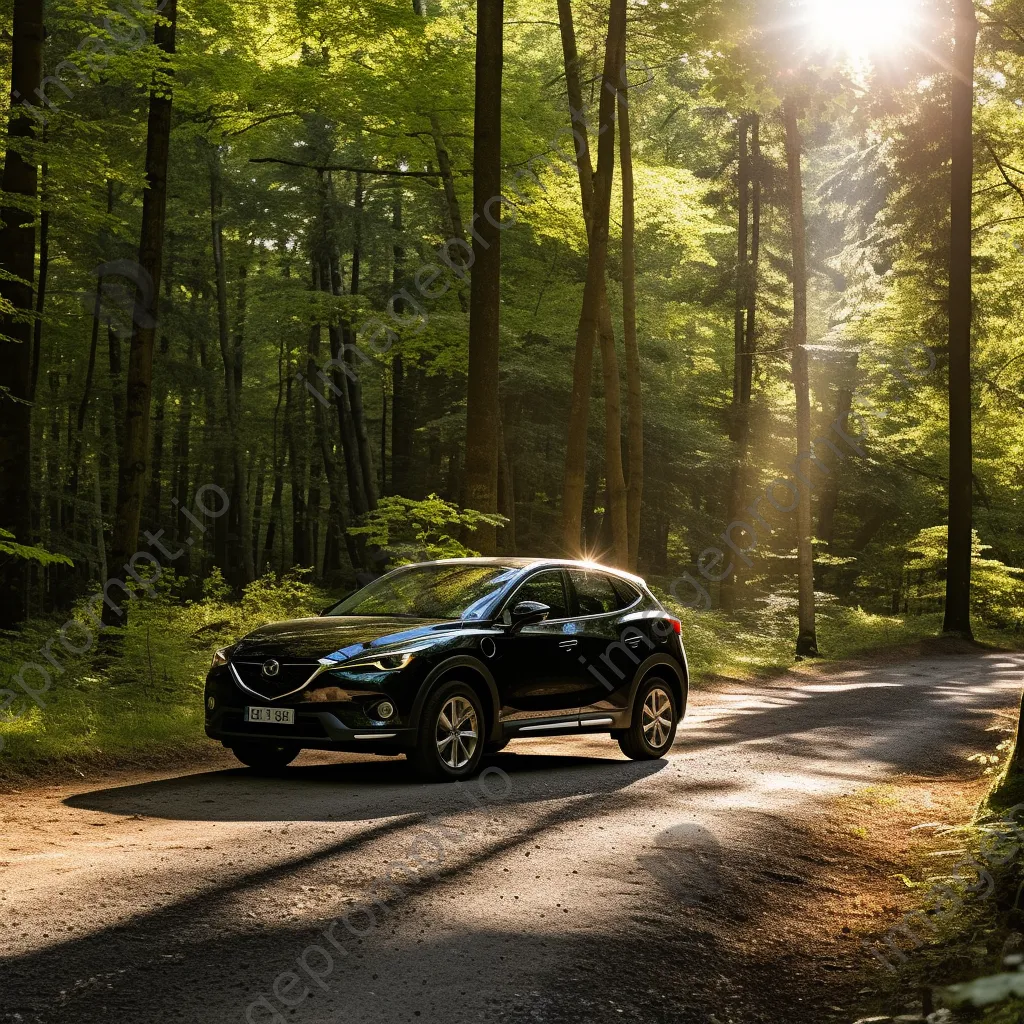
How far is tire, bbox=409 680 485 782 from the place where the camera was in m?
9.63

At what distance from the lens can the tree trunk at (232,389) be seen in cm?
3931

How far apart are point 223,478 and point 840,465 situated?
2328 cm

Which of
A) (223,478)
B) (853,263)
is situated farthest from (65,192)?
(853,263)

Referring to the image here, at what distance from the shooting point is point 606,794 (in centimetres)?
950

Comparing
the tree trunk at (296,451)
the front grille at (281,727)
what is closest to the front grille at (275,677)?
the front grille at (281,727)

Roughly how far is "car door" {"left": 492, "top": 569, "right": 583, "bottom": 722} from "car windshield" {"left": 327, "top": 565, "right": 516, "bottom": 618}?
226 mm

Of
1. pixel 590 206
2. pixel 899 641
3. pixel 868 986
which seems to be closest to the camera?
pixel 868 986

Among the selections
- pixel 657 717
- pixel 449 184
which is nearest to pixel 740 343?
pixel 449 184

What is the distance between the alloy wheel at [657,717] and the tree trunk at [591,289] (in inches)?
401

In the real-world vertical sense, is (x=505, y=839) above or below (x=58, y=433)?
below

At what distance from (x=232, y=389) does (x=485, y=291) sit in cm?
2672

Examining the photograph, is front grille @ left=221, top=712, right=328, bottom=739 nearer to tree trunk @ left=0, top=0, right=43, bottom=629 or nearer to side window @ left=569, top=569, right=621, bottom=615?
side window @ left=569, top=569, right=621, bottom=615

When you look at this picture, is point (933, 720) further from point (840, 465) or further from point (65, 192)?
point (840, 465)

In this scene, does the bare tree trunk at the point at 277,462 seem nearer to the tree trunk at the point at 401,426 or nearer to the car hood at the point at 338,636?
the tree trunk at the point at 401,426
